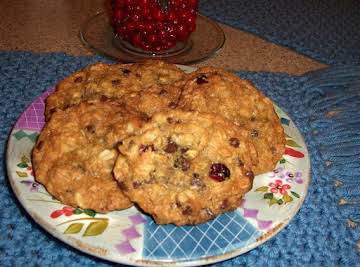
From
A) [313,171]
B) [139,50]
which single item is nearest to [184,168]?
[313,171]

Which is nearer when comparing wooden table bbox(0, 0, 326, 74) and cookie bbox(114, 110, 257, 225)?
cookie bbox(114, 110, 257, 225)

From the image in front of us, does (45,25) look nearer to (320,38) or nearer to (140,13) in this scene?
(140,13)

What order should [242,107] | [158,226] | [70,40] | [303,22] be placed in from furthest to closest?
1. [303,22]
2. [70,40]
3. [242,107]
4. [158,226]

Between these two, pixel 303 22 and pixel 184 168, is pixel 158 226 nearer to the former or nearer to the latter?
pixel 184 168

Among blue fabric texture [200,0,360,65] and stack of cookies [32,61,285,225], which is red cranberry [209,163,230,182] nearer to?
stack of cookies [32,61,285,225]

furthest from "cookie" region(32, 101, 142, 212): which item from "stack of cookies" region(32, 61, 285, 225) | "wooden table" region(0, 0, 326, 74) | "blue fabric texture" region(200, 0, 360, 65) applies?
"blue fabric texture" region(200, 0, 360, 65)

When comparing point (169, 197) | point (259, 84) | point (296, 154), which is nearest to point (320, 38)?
point (259, 84)

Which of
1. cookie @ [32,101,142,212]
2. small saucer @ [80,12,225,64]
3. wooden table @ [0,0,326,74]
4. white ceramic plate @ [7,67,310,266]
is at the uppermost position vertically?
cookie @ [32,101,142,212]
